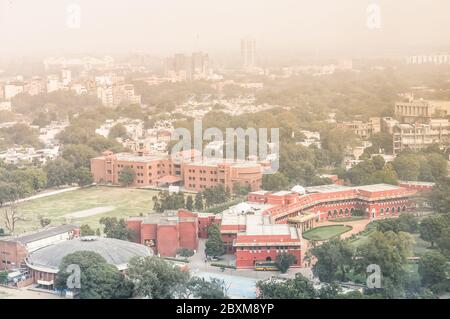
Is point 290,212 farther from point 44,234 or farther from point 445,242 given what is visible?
point 44,234

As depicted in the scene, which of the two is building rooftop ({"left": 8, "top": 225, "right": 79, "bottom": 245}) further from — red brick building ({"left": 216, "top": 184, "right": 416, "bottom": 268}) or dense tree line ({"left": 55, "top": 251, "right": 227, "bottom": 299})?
red brick building ({"left": 216, "top": 184, "right": 416, "bottom": 268})

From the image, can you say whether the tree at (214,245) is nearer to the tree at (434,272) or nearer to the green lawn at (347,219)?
the tree at (434,272)

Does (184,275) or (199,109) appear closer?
(184,275)

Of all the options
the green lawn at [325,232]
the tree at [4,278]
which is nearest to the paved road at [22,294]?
the tree at [4,278]

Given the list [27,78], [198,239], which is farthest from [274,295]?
Result: [27,78]

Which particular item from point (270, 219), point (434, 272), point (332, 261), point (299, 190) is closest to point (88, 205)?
point (299, 190)

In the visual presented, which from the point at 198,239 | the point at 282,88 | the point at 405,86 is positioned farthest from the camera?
the point at 282,88
